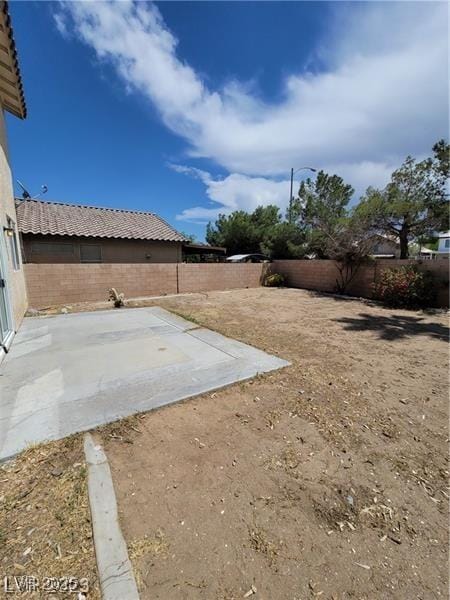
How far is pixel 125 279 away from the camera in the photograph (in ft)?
34.7

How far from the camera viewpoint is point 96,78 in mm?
7852

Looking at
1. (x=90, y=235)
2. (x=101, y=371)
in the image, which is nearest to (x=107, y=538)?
(x=101, y=371)

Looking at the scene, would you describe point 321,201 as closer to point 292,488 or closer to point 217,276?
point 217,276

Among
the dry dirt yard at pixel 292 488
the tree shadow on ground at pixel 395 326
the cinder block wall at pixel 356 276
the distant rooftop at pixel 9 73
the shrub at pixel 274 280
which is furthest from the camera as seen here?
the shrub at pixel 274 280

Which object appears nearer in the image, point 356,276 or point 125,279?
point 125,279

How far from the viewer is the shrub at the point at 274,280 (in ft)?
48.9

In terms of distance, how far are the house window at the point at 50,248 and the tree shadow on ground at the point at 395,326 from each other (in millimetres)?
11739

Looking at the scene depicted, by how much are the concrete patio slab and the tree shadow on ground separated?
10.9 feet

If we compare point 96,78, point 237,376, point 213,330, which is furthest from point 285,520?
point 96,78

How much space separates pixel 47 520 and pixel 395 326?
7374 millimetres

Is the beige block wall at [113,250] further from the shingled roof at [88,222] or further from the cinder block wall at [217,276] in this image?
the cinder block wall at [217,276]

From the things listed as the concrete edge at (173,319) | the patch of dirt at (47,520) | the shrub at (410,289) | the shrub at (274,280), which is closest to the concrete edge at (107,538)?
the patch of dirt at (47,520)

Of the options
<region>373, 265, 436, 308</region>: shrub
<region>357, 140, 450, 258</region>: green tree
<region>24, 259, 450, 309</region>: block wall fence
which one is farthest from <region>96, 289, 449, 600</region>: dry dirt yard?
<region>357, 140, 450, 258</region>: green tree

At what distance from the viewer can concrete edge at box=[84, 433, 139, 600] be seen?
4.16 feet
